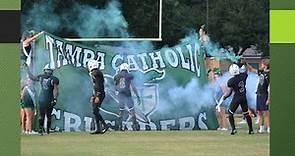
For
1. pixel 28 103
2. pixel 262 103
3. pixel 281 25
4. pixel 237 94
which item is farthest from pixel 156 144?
pixel 281 25

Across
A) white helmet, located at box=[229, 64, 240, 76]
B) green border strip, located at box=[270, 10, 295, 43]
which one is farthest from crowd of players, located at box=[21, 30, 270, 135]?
green border strip, located at box=[270, 10, 295, 43]

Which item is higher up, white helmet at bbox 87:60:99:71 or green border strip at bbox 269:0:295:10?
green border strip at bbox 269:0:295:10

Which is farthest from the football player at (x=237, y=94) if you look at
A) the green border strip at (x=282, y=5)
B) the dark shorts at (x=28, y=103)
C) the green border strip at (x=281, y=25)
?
the dark shorts at (x=28, y=103)

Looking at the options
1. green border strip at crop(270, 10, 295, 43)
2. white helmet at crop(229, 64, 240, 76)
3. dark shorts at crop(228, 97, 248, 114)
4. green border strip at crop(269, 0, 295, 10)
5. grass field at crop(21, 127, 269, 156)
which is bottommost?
grass field at crop(21, 127, 269, 156)

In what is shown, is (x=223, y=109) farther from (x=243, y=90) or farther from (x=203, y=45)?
(x=203, y=45)

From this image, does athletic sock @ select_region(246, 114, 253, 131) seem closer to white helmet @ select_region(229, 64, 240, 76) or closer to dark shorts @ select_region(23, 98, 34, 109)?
white helmet @ select_region(229, 64, 240, 76)

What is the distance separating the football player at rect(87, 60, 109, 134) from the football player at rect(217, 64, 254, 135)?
2.73ft

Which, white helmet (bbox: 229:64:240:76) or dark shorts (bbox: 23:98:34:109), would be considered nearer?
dark shorts (bbox: 23:98:34:109)

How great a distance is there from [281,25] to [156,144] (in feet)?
3.92

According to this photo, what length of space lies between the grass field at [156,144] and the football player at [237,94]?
9 cm

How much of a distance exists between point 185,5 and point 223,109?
78 cm

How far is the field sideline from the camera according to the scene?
4.34 metres

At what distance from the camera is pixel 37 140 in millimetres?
4293

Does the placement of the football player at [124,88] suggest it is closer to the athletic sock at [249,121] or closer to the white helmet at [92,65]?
the white helmet at [92,65]
